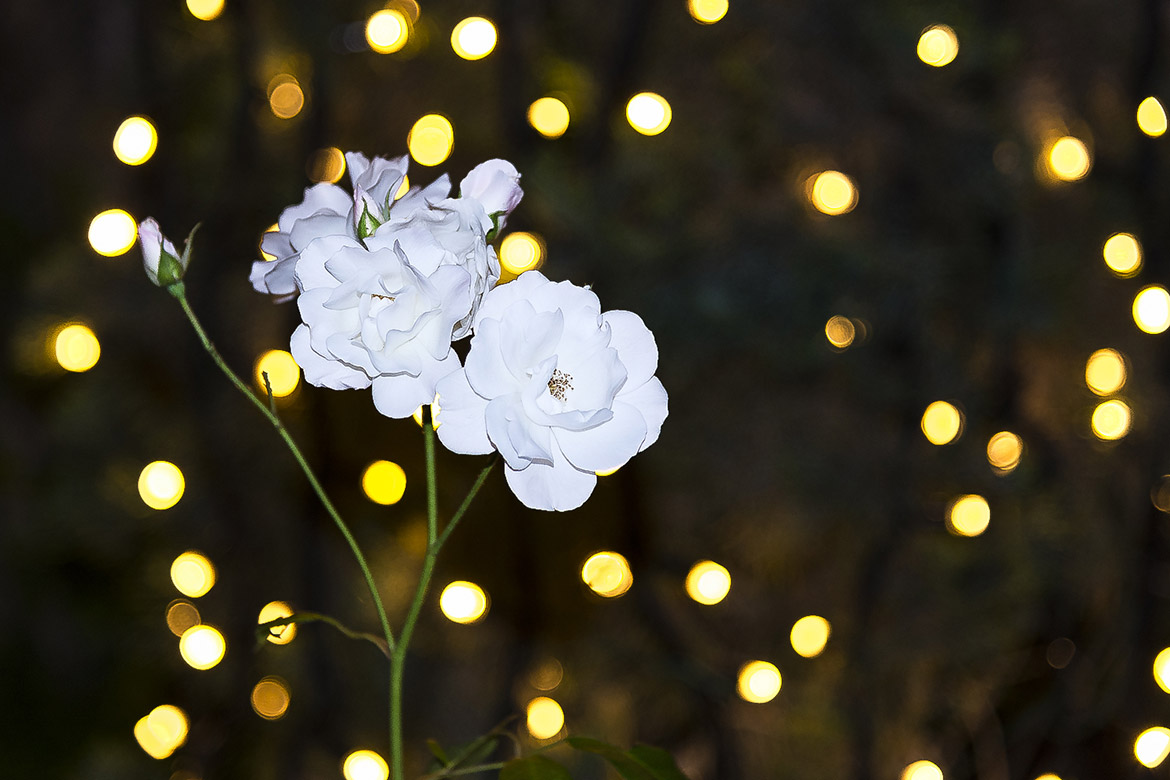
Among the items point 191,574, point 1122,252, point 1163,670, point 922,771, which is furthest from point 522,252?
point 1163,670

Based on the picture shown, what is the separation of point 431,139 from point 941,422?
0.63m

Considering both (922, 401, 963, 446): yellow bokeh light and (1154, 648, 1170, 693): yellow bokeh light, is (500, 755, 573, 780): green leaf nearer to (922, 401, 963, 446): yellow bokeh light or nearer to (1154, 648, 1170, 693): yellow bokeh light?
(922, 401, 963, 446): yellow bokeh light

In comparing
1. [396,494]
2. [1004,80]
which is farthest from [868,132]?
[396,494]

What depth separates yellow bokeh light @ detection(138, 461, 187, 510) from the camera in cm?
87

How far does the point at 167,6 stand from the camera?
85 cm

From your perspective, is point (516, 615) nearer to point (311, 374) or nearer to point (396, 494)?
point (396, 494)

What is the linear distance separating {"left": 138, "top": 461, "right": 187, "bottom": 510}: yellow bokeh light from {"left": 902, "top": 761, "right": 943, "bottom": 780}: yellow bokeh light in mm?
886

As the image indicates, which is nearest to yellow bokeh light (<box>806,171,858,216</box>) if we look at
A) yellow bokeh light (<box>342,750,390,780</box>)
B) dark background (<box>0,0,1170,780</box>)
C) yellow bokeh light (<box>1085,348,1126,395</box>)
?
dark background (<box>0,0,1170,780</box>)

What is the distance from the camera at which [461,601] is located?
0.91 meters

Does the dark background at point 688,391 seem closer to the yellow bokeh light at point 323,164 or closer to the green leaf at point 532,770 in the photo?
the yellow bokeh light at point 323,164

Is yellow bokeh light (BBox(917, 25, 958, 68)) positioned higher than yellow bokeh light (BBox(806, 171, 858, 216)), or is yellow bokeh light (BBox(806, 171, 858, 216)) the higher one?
yellow bokeh light (BBox(917, 25, 958, 68))

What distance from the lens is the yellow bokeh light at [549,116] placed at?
86 centimetres

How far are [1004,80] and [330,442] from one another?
0.83m

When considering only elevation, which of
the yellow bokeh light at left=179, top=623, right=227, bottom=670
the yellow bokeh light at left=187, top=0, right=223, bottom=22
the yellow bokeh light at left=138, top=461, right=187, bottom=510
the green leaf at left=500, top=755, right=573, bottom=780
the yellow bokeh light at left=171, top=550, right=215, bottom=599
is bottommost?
the yellow bokeh light at left=179, top=623, right=227, bottom=670
